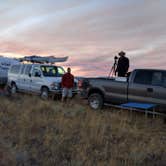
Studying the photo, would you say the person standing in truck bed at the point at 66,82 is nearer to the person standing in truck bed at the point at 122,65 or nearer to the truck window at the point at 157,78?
the person standing in truck bed at the point at 122,65

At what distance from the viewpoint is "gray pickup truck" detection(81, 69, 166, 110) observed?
11336 millimetres

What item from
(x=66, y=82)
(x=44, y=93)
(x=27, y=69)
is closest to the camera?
(x=66, y=82)

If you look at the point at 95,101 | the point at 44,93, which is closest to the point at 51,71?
the point at 44,93

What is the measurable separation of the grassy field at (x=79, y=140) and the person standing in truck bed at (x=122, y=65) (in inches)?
117

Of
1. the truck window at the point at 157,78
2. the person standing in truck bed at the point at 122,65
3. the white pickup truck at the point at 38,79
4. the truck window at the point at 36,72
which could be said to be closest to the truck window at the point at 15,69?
the white pickup truck at the point at 38,79

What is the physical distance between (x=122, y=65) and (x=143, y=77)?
221cm

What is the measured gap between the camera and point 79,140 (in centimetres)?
775

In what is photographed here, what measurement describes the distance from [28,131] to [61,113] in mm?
3122

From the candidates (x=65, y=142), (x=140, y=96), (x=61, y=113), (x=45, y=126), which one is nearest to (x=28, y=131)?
(x=45, y=126)

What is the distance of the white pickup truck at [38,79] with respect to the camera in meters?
16.8

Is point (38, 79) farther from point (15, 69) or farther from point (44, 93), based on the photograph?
point (15, 69)

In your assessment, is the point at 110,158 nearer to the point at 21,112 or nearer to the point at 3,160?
the point at 3,160

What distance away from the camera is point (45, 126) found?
9.16 meters

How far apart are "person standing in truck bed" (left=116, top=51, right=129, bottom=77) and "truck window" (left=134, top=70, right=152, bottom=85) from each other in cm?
186
